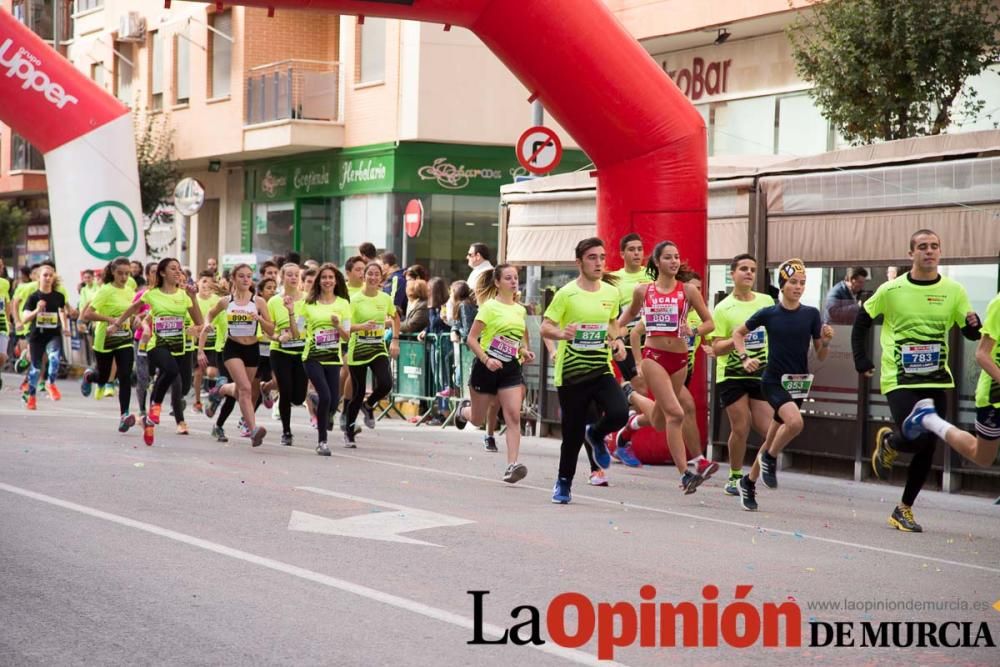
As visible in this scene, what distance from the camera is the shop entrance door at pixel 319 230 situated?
1390 inches

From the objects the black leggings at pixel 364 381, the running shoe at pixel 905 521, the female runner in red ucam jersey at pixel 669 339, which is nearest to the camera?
the running shoe at pixel 905 521

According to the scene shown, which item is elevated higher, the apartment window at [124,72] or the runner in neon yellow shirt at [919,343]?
the apartment window at [124,72]

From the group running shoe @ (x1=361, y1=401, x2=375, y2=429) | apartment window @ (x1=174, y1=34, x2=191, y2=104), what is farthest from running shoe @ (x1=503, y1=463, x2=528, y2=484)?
apartment window @ (x1=174, y1=34, x2=191, y2=104)

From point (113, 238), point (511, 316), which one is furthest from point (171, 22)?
point (511, 316)

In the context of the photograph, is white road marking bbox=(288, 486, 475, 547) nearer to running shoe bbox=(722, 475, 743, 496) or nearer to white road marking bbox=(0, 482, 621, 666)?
white road marking bbox=(0, 482, 621, 666)

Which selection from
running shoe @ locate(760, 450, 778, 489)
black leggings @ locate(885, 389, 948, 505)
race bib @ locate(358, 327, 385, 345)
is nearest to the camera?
black leggings @ locate(885, 389, 948, 505)

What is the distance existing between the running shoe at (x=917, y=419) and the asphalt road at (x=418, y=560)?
28.0 inches

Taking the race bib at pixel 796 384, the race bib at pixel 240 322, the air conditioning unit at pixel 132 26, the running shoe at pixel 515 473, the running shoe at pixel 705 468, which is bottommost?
the running shoe at pixel 515 473

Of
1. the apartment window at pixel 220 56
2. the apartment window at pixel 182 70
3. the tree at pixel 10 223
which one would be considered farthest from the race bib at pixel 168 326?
the tree at pixel 10 223

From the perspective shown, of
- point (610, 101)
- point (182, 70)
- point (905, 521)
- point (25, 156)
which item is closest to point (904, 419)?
point (905, 521)

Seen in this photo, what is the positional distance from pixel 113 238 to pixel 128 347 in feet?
35.6

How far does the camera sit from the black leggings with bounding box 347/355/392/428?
17.1m

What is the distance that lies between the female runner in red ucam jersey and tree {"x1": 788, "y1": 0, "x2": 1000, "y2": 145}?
618 cm

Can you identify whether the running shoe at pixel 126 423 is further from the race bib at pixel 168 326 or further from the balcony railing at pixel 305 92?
the balcony railing at pixel 305 92
